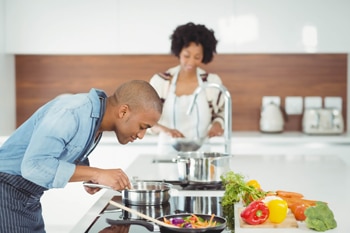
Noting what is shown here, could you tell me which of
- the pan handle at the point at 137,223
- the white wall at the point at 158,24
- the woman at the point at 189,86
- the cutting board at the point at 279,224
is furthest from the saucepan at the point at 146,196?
the white wall at the point at 158,24

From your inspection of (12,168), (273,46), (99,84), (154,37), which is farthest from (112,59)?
(12,168)

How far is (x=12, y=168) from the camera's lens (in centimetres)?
222

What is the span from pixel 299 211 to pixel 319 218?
15 centimetres

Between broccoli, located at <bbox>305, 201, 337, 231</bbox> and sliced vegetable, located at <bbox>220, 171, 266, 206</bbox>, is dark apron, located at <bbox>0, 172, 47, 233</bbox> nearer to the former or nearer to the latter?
sliced vegetable, located at <bbox>220, 171, 266, 206</bbox>

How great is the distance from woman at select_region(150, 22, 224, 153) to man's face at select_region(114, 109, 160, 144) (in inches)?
77.0

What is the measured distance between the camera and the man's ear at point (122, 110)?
83.8 inches

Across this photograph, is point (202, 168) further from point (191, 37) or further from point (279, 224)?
point (191, 37)

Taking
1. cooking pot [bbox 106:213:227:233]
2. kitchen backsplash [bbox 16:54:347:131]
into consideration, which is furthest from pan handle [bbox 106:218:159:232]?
kitchen backsplash [bbox 16:54:347:131]

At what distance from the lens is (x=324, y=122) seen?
17.1 feet

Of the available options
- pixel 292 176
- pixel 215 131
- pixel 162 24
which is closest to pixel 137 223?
pixel 292 176

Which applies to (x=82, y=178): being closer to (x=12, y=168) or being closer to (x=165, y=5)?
(x=12, y=168)

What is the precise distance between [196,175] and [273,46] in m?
2.58

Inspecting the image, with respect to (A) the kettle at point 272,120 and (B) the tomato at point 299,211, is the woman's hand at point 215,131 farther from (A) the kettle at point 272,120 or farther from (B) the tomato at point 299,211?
(B) the tomato at point 299,211

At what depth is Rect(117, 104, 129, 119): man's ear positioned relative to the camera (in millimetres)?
2129
